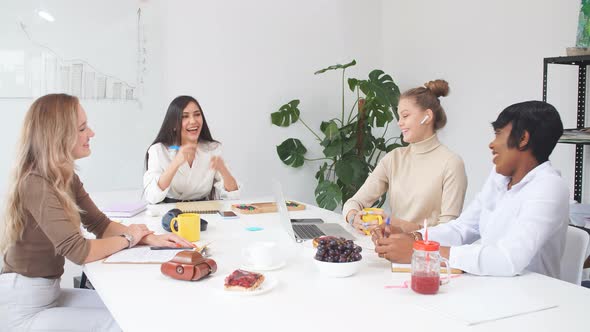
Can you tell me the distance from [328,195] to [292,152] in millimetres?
526

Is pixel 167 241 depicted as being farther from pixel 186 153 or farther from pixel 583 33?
pixel 583 33

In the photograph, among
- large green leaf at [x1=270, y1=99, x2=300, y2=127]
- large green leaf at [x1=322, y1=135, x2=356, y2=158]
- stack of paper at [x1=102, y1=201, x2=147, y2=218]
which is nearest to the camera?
stack of paper at [x1=102, y1=201, x2=147, y2=218]

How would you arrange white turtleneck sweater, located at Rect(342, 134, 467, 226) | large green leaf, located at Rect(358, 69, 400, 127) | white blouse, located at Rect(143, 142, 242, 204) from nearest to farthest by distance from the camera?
white turtleneck sweater, located at Rect(342, 134, 467, 226) < white blouse, located at Rect(143, 142, 242, 204) < large green leaf, located at Rect(358, 69, 400, 127)

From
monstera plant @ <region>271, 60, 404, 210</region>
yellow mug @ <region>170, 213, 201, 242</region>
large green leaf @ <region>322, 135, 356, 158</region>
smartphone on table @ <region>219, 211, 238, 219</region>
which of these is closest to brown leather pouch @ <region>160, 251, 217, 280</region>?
yellow mug @ <region>170, 213, 201, 242</region>

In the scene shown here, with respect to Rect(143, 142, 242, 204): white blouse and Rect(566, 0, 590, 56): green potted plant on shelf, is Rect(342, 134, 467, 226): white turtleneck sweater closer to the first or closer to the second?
Rect(143, 142, 242, 204): white blouse

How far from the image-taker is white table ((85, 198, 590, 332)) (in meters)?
1.21

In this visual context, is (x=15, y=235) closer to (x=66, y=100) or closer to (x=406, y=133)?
(x=66, y=100)

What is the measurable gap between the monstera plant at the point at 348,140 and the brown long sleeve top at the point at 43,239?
2.51 metres

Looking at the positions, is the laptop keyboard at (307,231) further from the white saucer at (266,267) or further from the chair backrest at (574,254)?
the chair backrest at (574,254)

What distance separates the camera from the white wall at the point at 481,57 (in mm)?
3369

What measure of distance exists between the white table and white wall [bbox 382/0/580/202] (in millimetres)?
2215

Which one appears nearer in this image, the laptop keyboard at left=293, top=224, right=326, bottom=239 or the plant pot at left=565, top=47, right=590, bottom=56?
the laptop keyboard at left=293, top=224, right=326, bottom=239

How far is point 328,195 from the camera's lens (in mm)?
4152

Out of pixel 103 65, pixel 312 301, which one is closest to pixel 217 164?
pixel 103 65
